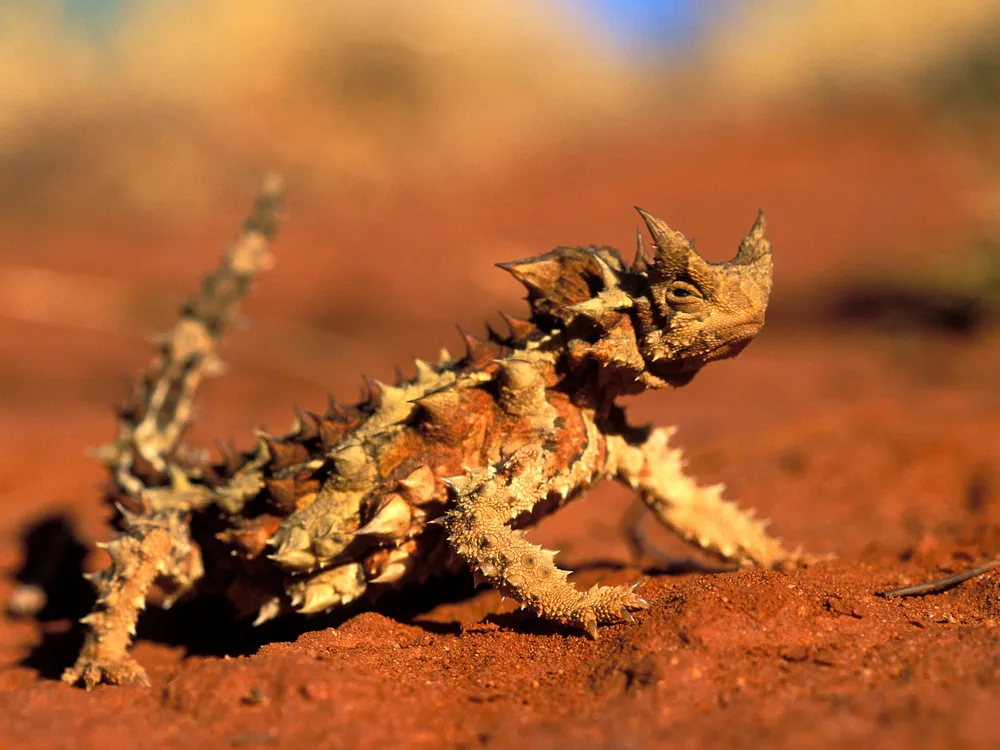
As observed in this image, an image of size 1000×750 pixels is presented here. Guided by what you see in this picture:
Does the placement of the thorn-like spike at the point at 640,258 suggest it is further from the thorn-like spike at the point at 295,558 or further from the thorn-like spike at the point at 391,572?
the thorn-like spike at the point at 295,558

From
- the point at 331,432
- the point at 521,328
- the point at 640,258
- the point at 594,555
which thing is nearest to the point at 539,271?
the point at 521,328

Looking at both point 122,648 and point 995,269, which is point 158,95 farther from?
point 122,648

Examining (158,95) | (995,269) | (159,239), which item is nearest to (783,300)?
(995,269)

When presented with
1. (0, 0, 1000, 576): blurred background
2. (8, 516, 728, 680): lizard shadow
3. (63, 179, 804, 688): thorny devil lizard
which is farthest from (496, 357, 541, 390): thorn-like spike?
(0, 0, 1000, 576): blurred background

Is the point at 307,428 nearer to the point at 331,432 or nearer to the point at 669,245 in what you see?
the point at 331,432

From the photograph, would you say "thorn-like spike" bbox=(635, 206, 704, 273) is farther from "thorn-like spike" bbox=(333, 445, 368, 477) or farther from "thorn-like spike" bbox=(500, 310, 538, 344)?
"thorn-like spike" bbox=(333, 445, 368, 477)

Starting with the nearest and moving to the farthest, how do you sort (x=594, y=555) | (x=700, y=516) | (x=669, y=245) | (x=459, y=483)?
(x=669, y=245) < (x=459, y=483) < (x=700, y=516) < (x=594, y=555)

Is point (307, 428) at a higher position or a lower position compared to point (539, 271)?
lower
